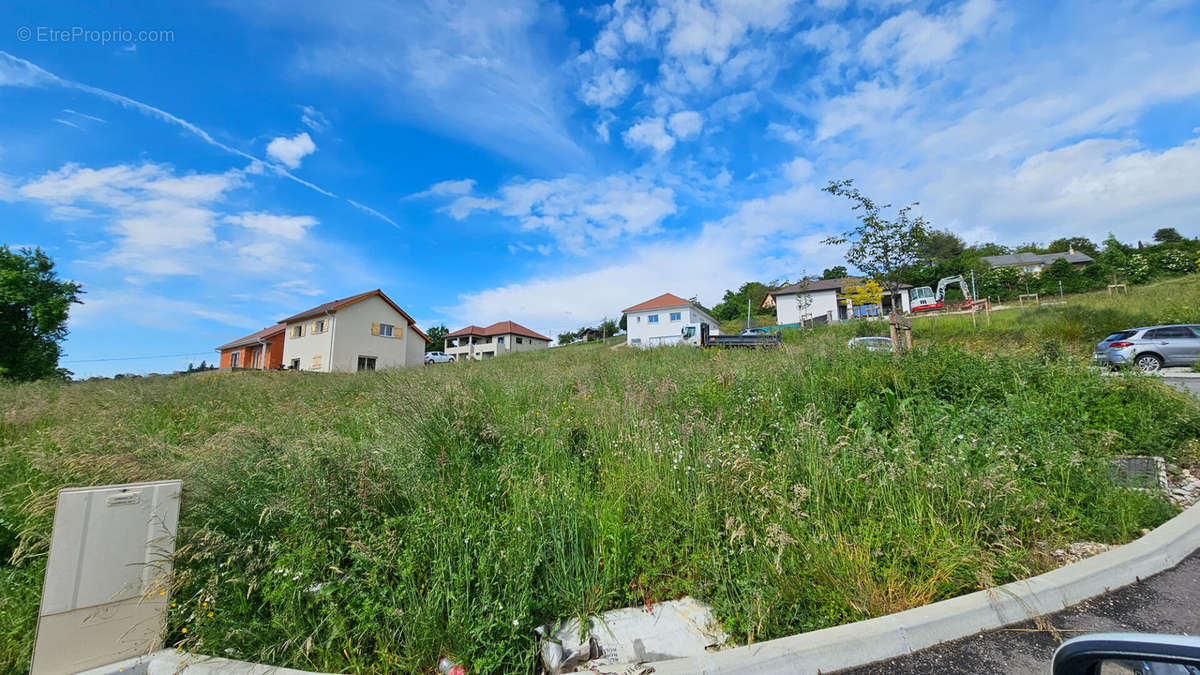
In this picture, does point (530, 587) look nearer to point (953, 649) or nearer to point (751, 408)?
point (953, 649)

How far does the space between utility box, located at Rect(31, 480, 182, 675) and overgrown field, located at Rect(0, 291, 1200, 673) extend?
15cm

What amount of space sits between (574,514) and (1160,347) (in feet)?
69.3

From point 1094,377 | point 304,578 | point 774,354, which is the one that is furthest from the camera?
point 774,354

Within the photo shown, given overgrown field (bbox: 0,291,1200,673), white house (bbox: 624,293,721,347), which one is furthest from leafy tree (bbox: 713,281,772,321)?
overgrown field (bbox: 0,291,1200,673)

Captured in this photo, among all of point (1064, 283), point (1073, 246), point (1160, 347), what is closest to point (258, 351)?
point (1160, 347)

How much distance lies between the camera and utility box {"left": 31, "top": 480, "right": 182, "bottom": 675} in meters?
2.17

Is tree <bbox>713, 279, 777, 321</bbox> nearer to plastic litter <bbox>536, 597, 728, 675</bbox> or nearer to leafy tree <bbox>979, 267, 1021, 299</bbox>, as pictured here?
leafy tree <bbox>979, 267, 1021, 299</bbox>

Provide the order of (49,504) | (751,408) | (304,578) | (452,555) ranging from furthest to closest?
1. (751,408)
2. (49,504)
3. (452,555)
4. (304,578)

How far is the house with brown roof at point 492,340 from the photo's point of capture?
58.0 meters

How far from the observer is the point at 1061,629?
221 centimetres

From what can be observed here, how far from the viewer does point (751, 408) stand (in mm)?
5047

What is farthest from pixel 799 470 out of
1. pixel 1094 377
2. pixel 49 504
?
pixel 49 504

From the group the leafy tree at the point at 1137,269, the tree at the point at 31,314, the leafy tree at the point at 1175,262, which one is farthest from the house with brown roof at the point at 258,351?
the leafy tree at the point at 1175,262

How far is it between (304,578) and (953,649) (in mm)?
3558
